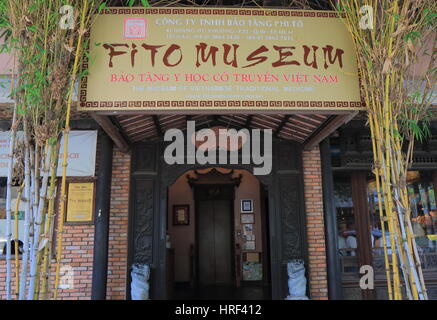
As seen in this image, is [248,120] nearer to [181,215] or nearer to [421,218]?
[421,218]

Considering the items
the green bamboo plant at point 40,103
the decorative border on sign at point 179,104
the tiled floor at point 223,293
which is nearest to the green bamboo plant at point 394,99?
the decorative border on sign at point 179,104

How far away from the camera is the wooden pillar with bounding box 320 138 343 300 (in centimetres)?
516

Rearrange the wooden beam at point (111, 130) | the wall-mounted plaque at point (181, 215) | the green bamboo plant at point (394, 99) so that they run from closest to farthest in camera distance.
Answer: the green bamboo plant at point (394, 99)
the wooden beam at point (111, 130)
the wall-mounted plaque at point (181, 215)

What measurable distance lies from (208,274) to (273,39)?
23.1 ft

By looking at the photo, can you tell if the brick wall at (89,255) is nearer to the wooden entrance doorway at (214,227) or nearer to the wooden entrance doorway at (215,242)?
the wooden entrance doorway at (214,227)

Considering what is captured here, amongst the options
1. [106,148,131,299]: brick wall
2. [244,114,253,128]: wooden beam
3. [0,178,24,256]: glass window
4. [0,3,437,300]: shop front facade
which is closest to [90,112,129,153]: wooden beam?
[0,3,437,300]: shop front facade

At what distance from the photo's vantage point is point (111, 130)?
4.29 metres

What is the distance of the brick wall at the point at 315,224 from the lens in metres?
5.43

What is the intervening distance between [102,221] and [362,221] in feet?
12.9

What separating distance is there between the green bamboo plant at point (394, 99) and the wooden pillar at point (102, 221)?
3.50 meters

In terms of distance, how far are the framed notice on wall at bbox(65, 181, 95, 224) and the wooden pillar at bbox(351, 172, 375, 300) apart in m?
4.07
